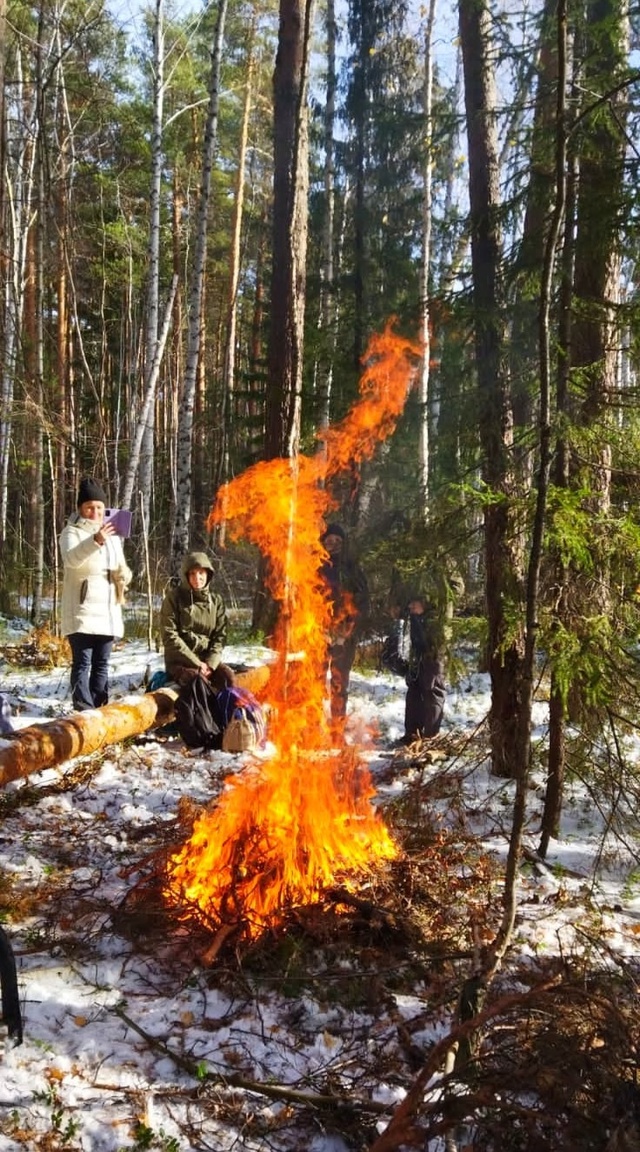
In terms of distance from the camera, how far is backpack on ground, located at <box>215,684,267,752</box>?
6.23m

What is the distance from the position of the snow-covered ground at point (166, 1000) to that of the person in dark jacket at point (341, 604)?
8.02 ft

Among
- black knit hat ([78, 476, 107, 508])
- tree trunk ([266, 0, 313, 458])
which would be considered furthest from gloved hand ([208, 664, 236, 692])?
Answer: tree trunk ([266, 0, 313, 458])

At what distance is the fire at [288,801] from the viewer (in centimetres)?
366

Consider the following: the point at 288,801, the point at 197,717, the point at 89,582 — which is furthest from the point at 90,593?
the point at 288,801

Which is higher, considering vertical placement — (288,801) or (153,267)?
(153,267)

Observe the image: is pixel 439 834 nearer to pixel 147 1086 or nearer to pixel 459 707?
pixel 147 1086

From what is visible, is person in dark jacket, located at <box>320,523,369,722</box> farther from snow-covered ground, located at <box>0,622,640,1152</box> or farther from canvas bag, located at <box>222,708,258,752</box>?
snow-covered ground, located at <box>0,622,640,1152</box>

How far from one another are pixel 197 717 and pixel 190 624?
935mm

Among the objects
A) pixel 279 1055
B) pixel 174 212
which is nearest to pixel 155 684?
pixel 279 1055

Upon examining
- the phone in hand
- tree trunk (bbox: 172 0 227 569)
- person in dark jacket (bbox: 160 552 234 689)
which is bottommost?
person in dark jacket (bbox: 160 552 234 689)

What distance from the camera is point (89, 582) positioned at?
6688 millimetres

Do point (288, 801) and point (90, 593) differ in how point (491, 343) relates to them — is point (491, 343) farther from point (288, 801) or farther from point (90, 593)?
point (90, 593)

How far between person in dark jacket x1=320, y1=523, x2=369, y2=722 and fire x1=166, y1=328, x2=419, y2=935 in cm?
37

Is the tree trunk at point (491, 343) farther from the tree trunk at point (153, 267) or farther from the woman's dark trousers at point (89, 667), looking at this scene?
the tree trunk at point (153, 267)
